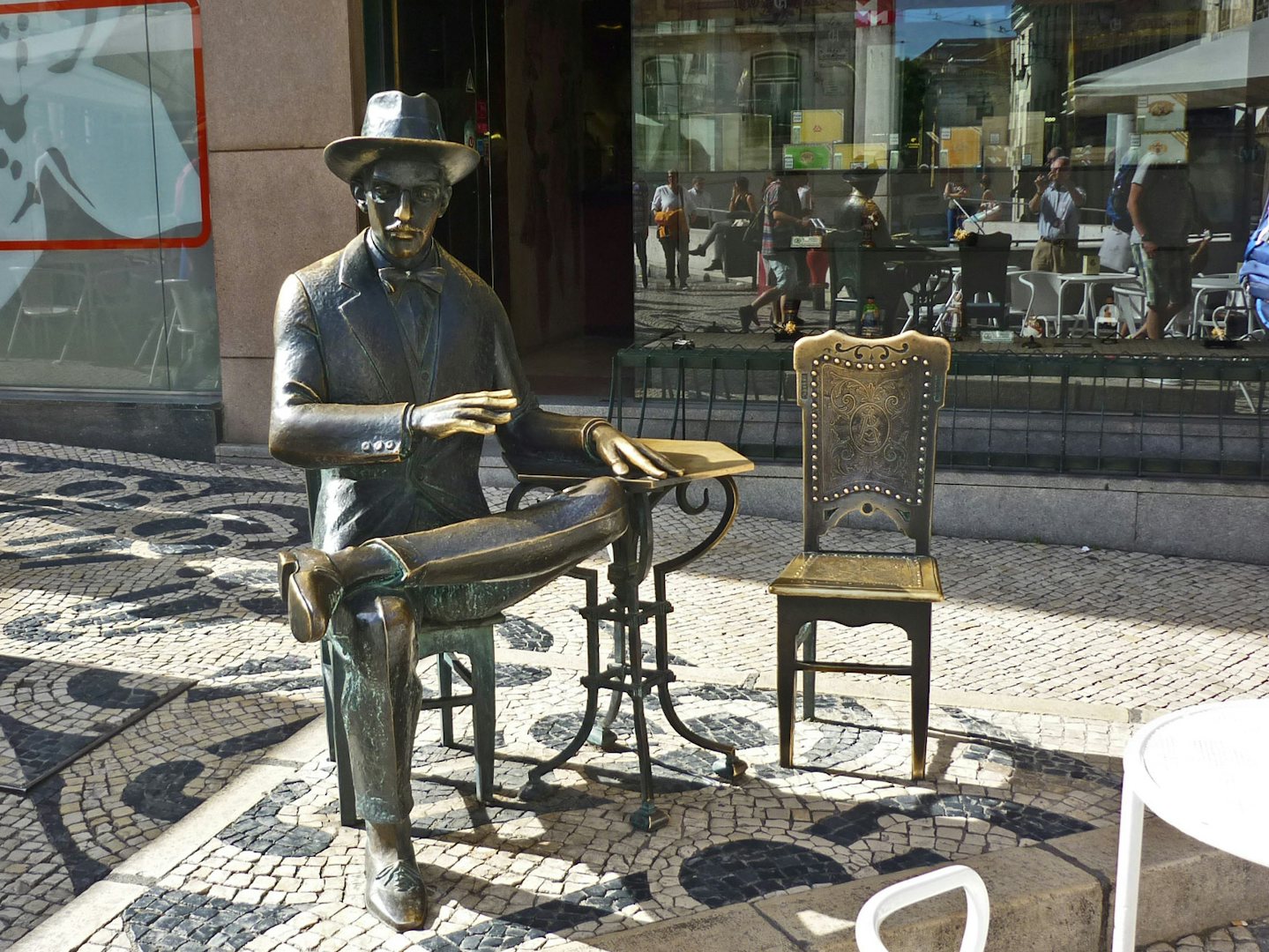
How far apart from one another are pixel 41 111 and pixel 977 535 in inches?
272

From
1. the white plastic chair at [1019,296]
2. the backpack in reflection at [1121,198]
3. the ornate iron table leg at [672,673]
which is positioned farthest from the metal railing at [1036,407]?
the ornate iron table leg at [672,673]

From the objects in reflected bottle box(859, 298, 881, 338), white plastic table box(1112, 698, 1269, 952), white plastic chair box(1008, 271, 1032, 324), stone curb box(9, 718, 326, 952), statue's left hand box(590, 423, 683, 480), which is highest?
white plastic chair box(1008, 271, 1032, 324)

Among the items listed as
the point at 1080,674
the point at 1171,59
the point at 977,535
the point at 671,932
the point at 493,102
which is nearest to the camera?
the point at 671,932

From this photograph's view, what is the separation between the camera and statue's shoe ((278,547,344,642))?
2.94 meters

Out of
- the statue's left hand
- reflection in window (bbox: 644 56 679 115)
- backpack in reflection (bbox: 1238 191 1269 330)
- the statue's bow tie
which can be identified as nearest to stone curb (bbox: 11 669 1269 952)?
the statue's left hand

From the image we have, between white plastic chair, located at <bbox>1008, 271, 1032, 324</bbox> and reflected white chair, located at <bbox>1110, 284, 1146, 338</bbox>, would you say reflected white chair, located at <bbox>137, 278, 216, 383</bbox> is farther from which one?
reflected white chair, located at <bbox>1110, 284, 1146, 338</bbox>

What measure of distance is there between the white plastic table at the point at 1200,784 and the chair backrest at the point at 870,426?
186cm

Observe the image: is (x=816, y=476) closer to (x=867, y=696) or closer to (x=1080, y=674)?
(x=867, y=696)

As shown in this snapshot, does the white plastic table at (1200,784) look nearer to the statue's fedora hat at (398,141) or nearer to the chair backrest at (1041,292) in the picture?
the statue's fedora hat at (398,141)

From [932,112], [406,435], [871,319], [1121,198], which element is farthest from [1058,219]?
[406,435]

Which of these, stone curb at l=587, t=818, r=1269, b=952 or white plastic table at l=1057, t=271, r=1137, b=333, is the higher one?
white plastic table at l=1057, t=271, r=1137, b=333

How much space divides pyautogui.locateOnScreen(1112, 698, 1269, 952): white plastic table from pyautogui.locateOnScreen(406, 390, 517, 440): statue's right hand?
154cm

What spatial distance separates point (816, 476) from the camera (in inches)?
178

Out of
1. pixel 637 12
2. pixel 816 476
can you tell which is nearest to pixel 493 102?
pixel 637 12
